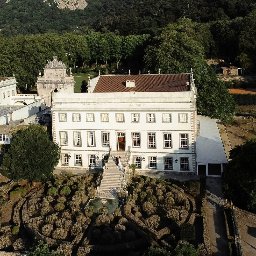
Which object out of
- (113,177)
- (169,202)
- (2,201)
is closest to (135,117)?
(113,177)

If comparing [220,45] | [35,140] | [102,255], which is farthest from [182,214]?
[220,45]

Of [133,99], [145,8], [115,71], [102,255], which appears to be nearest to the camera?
[102,255]

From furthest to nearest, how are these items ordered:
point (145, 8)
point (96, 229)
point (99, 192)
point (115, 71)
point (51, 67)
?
1. point (145, 8)
2. point (115, 71)
3. point (51, 67)
4. point (99, 192)
5. point (96, 229)

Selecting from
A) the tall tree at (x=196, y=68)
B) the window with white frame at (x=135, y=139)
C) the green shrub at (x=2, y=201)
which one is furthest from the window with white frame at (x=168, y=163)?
the green shrub at (x=2, y=201)

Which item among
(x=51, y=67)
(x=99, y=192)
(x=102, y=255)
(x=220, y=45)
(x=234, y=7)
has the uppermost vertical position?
(x=234, y=7)

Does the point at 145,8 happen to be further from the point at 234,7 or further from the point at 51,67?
the point at 51,67

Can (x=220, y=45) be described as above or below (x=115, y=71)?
above

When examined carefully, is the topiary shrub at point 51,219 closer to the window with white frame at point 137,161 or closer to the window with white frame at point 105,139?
the window with white frame at point 105,139

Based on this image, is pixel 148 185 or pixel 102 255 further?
pixel 148 185
